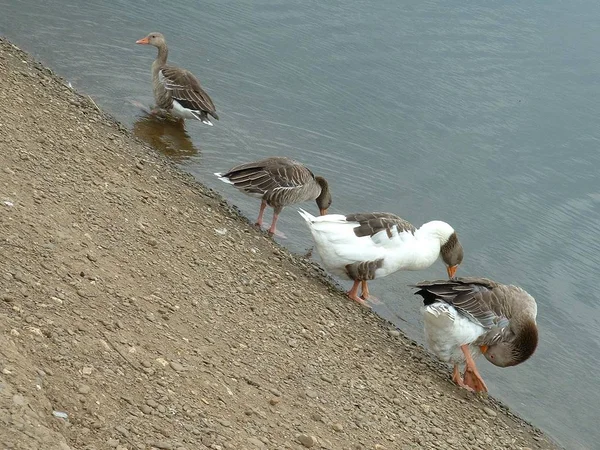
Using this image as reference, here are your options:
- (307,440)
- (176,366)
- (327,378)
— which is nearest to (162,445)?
(176,366)

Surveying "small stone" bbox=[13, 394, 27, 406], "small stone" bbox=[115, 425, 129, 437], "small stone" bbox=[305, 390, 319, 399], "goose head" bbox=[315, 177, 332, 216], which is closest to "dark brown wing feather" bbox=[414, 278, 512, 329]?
"small stone" bbox=[305, 390, 319, 399]

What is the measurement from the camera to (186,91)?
42.2 ft

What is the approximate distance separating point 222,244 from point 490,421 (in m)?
3.14

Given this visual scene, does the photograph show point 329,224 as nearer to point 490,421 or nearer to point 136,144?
point 490,421

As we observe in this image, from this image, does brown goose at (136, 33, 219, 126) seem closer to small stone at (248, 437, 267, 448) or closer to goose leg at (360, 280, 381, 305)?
goose leg at (360, 280, 381, 305)

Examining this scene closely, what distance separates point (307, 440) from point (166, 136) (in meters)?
7.92

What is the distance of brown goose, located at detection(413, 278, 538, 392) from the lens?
316 inches

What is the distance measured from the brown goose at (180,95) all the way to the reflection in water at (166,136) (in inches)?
8.8

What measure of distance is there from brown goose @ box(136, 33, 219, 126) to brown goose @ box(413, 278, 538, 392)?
576cm

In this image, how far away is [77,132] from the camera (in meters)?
9.95

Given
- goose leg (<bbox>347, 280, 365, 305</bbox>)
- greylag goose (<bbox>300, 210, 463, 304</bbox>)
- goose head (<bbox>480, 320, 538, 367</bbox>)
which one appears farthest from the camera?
goose leg (<bbox>347, 280, 365, 305</bbox>)

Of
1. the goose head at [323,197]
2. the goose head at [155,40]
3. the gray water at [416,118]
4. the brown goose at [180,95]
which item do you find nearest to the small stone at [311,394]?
the gray water at [416,118]

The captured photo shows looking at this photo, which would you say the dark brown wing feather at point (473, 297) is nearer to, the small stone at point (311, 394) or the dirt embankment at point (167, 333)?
the dirt embankment at point (167, 333)

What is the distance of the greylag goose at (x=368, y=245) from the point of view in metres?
8.93
